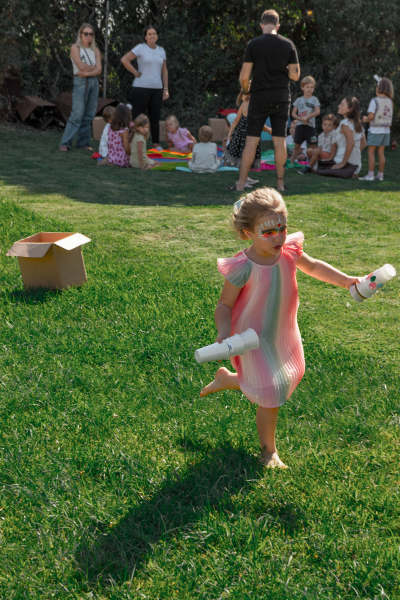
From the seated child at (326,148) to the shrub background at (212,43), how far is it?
4829 millimetres

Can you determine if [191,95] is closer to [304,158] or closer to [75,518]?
[304,158]

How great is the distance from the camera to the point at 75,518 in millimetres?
2078

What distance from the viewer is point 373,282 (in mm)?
2320

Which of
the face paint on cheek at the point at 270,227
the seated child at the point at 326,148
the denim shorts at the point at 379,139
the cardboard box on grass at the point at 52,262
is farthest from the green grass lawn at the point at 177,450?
the seated child at the point at 326,148

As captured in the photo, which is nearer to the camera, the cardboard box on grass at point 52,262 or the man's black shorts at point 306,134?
the cardboard box on grass at point 52,262

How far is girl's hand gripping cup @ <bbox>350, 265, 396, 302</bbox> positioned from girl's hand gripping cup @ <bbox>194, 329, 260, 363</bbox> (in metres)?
0.52

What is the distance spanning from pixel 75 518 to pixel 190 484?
0.45 m

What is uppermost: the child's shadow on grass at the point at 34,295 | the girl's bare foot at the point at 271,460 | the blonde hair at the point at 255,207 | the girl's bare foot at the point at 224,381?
the blonde hair at the point at 255,207

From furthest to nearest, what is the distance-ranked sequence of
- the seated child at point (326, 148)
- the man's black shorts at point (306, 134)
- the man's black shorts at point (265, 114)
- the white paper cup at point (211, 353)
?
the man's black shorts at point (306, 134), the seated child at point (326, 148), the man's black shorts at point (265, 114), the white paper cup at point (211, 353)

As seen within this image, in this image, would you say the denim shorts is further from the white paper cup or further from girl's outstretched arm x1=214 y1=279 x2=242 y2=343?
the white paper cup

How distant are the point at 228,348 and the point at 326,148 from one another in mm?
8488

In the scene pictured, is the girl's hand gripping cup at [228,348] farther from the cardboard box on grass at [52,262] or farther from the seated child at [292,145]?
the seated child at [292,145]

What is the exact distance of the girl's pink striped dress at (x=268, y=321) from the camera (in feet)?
7.55

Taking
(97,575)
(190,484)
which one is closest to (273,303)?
(190,484)
